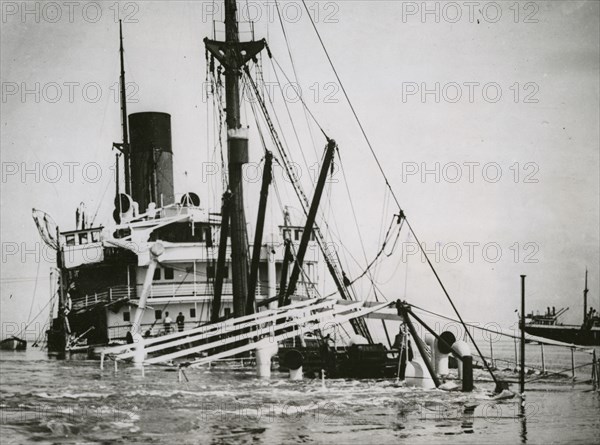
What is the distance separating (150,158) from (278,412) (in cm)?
2741

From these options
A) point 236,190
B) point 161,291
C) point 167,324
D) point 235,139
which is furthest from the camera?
point 161,291

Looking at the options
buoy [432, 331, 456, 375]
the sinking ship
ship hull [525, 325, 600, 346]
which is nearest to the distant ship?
ship hull [525, 325, 600, 346]

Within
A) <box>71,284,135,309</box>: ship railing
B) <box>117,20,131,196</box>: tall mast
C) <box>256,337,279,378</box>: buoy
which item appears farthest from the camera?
<box>117,20,131,196</box>: tall mast

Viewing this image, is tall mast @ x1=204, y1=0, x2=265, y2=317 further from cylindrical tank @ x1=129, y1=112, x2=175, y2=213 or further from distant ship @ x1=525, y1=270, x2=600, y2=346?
distant ship @ x1=525, y1=270, x2=600, y2=346

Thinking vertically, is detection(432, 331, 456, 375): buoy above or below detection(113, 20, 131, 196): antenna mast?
below

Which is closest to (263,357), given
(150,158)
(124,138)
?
(150,158)

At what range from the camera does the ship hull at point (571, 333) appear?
69750 millimetres

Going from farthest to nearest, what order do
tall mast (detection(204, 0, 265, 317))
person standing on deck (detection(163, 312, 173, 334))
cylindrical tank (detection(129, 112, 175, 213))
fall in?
cylindrical tank (detection(129, 112, 175, 213)) < person standing on deck (detection(163, 312, 173, 334)) < tall mast (detection(204, 0, 265, 317))

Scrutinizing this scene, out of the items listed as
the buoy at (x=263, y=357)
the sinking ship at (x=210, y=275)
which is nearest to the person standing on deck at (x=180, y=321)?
the sinking ship at (x=210, y=275)

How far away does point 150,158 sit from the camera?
1738 inches

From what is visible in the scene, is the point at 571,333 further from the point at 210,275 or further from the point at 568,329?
the point at 210,275

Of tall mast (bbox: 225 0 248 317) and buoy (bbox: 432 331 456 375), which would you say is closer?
buoy (bbox: 432 331 456 375)

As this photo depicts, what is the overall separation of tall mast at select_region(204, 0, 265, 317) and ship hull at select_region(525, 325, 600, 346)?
41021 mm

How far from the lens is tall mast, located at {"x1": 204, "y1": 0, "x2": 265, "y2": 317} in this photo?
3253cm
